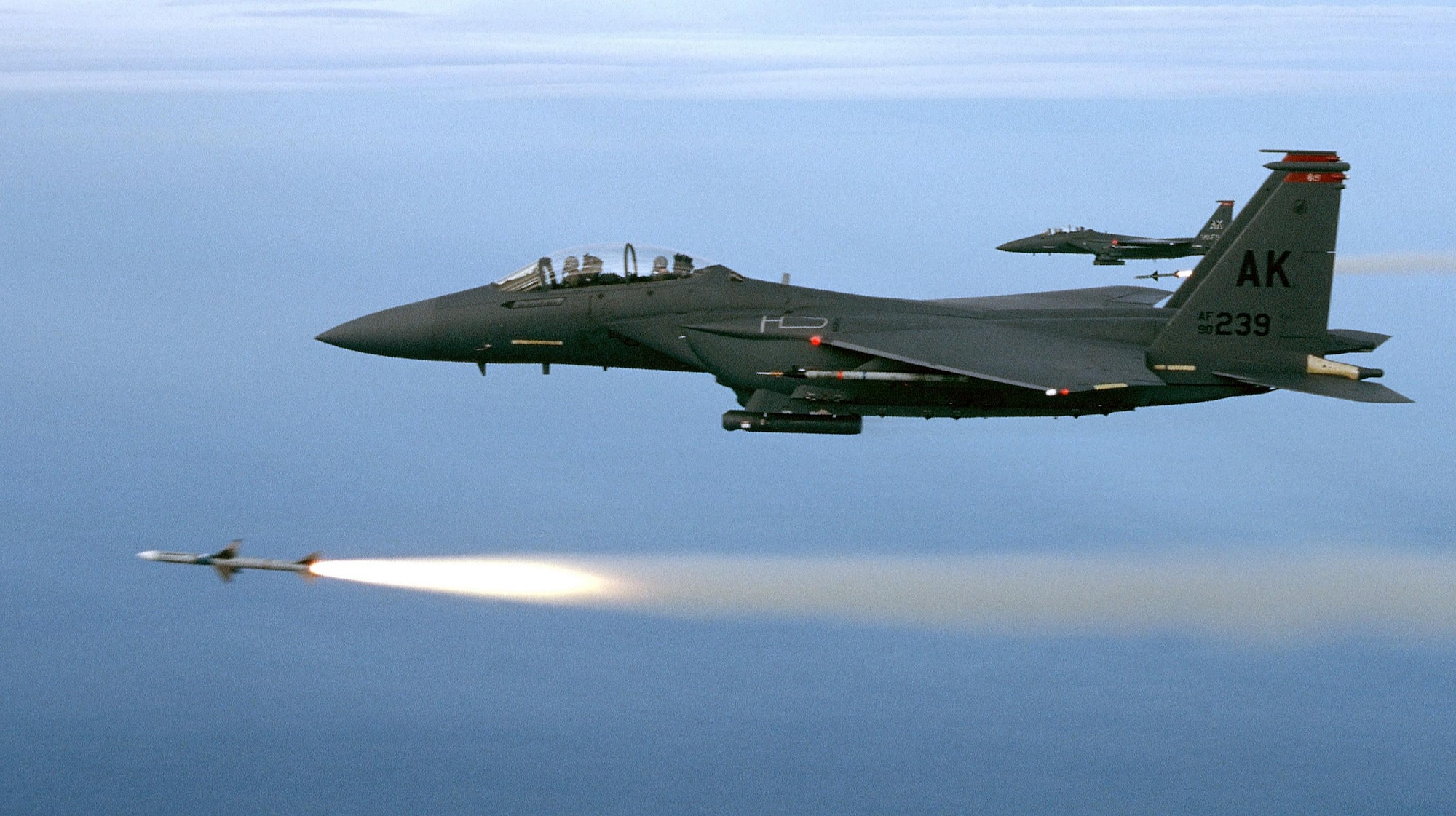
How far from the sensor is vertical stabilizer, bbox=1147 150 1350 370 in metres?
26.6

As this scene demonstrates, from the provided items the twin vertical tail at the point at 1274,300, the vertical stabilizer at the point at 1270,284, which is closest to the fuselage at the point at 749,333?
the twin vertical tail at the point at 1274,300

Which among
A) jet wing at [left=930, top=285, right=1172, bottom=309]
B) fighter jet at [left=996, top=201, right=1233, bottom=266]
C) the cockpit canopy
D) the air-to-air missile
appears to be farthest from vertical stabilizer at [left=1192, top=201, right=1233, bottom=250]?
the air-to-air missile

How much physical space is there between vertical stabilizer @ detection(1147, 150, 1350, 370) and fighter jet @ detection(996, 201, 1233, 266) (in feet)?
77.4

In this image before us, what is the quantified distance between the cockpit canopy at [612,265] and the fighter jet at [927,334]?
0.03 meters

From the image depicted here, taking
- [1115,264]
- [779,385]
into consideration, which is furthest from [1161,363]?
[1115,264]

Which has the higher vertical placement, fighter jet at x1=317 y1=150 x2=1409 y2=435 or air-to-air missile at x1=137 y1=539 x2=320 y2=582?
fighter jet at x1=317 y1=150 x2=1409 y2=435

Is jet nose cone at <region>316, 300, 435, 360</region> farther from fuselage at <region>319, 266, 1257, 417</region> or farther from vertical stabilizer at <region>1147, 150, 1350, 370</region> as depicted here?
vertical stabilizer at <region>1147, 150, 1350, 370</region>

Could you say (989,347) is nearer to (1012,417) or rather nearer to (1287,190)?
(1012,417)

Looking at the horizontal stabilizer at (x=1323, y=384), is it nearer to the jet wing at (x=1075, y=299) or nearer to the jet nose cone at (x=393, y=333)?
the jet wing at (x=1075, y=299)

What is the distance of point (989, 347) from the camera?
27.7 metres

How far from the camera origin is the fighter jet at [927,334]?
26.8 metres

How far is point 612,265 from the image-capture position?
29297 millimetres

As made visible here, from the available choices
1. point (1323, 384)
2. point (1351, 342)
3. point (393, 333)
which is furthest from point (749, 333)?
point (1351, 342)

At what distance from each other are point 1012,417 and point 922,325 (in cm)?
208
